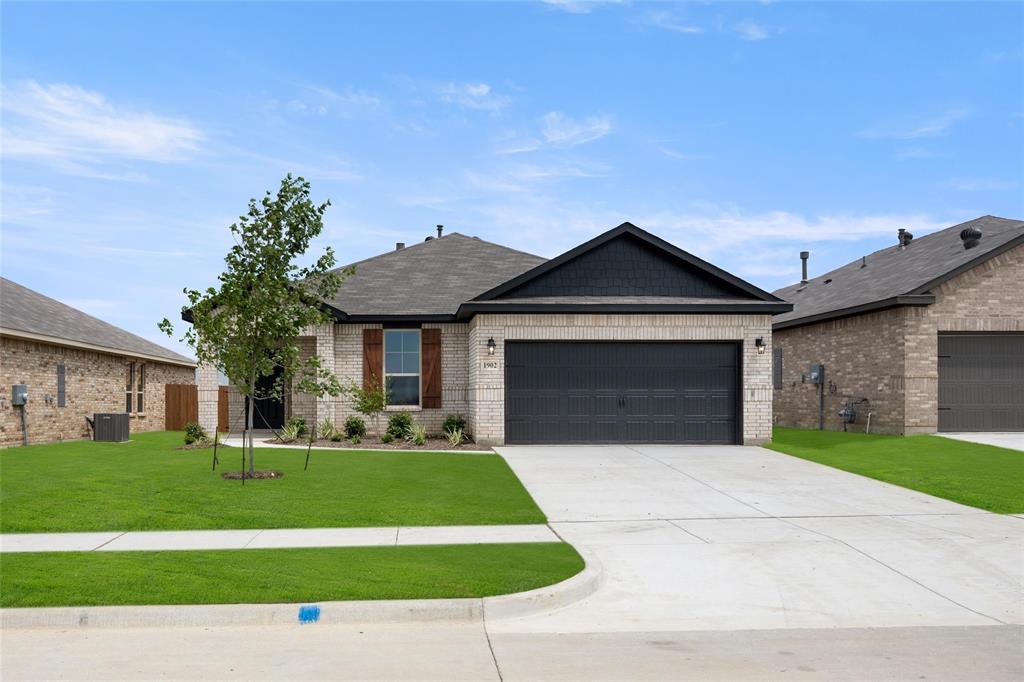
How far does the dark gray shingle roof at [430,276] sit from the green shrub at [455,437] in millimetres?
3336

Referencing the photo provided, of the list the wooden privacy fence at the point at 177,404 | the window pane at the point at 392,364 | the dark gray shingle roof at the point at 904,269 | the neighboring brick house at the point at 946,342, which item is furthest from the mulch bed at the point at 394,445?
the dark gray shingle roof at the point at 904,269

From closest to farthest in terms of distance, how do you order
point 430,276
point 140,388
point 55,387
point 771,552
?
point 771,552
point 55,387
point 430,276
point 140,388

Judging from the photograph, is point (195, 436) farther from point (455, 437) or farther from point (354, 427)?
point (455, 437)

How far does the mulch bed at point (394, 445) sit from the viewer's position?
2003 cm

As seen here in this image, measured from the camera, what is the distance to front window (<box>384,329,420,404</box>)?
22672 millimetres

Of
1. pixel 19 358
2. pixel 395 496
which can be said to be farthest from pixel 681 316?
pixel 19 358

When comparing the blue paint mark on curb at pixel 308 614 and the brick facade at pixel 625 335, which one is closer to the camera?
the blue paint mark on curb at pixel 308 614

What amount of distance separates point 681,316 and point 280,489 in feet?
37.2

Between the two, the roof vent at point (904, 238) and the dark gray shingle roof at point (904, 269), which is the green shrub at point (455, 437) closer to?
the dark gray shingle roof at point (904, 269)

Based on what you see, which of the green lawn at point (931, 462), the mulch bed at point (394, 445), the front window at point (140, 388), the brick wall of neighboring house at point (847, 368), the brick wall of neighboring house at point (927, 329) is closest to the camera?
the green lawn at point (931, 462)

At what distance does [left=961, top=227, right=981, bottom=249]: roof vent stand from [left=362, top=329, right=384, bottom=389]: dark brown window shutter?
17311 mm

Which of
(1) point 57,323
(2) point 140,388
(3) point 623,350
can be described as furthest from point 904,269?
(2) point 140,388

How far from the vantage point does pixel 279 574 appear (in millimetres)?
7441

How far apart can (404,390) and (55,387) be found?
10.5 metres
